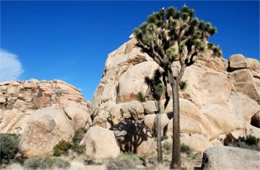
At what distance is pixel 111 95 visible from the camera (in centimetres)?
2534

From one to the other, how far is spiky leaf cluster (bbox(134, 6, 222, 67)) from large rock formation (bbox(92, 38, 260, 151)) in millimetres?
7516

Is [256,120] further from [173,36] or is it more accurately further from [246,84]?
[173,36]

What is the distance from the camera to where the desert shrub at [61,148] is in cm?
1642

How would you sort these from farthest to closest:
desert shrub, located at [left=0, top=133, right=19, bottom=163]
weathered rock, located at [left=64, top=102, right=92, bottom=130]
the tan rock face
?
the tan rock face, weathered rock, located at [left=64, top=102, right=92, bottom=130], desert shrub, located at [left=0, top=133, right=19, bottom=163]

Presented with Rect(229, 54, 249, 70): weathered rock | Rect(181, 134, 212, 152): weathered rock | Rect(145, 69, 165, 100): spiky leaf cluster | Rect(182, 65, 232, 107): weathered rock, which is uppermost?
Rect(229, 54, 249, 70): weathered rock

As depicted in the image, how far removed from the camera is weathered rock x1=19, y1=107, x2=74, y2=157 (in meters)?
16.1

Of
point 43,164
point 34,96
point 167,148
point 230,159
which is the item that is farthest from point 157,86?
point 34,96

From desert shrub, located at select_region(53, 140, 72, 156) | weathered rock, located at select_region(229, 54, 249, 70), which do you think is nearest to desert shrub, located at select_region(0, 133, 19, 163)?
desert shrub, located at select_region(53, 140, 72, 156)

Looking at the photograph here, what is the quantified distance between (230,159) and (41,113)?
42.7 ft

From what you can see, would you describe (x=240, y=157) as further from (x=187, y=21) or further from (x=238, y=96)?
(x=238, y=96)

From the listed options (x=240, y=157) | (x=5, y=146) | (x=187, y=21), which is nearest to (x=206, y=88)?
(x=187, y=21)

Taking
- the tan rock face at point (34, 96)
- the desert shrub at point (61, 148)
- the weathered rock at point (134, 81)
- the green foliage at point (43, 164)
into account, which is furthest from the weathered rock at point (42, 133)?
the tan rock face at point (34, 96)

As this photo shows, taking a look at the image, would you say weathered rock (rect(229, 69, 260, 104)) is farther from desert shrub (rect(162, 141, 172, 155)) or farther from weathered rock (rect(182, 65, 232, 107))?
desert shrub (rect(162, 141, 172, 155))

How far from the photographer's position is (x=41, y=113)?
17891 millimetres
